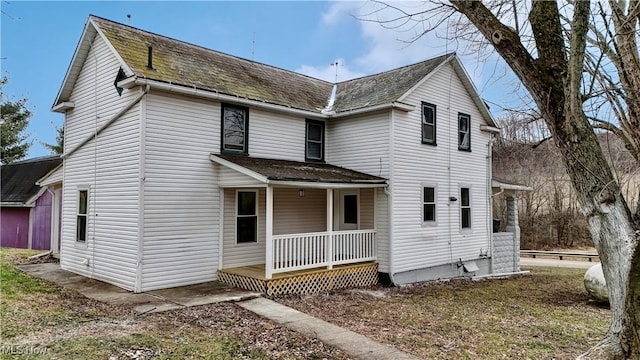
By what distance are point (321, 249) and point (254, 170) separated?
2.97 m

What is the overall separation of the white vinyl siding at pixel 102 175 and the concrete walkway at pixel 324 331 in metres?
Result: 3.32

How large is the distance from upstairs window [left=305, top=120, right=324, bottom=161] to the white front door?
140 cm

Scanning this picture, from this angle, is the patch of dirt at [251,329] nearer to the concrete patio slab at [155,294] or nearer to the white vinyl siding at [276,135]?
the concrete patio slab at [155,294]

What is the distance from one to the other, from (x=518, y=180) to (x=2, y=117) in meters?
35.7

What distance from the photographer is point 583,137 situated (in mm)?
4750

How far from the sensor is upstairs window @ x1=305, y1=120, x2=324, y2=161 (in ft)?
44.2

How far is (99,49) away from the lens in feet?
37.4

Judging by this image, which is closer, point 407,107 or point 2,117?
point 407,107

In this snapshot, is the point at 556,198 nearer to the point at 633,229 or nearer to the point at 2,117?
the point at 633,229

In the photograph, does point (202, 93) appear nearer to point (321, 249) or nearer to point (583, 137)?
point (321, 249)

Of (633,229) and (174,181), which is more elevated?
(174,181)

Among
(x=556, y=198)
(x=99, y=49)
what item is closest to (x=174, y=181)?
(x=99, y=49)

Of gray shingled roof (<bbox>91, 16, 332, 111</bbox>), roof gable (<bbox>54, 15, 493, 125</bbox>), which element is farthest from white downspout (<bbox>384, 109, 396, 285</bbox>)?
gray shingled roof (<bbox>91, 16, 332, 111</bbox>)

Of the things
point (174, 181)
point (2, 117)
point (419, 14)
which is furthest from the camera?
point (2, 117)
